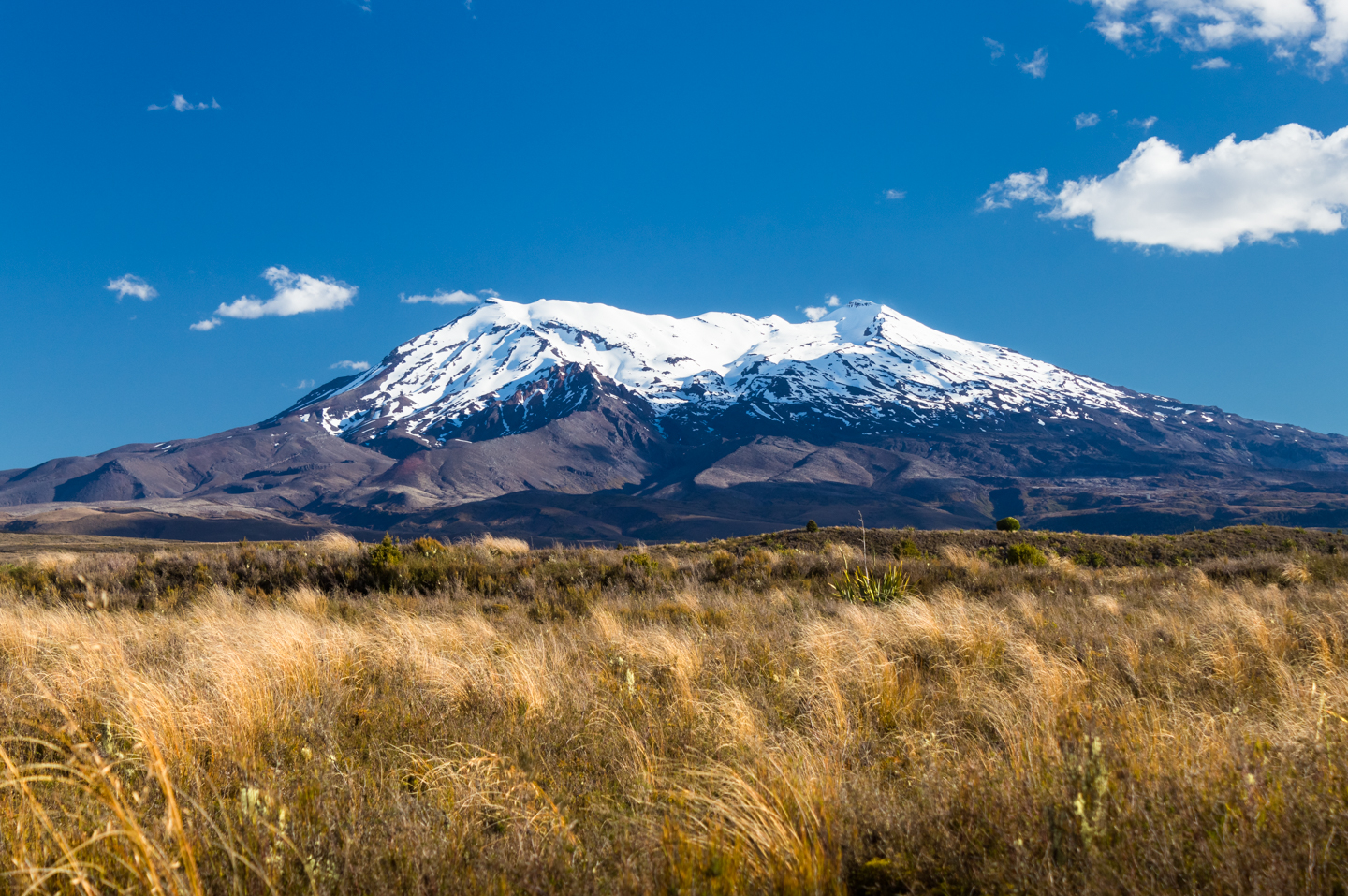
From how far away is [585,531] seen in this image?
191 meters

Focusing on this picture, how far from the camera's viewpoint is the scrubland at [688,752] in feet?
7.82

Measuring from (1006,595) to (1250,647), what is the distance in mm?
4194

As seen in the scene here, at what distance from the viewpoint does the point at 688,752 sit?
3.83 meters

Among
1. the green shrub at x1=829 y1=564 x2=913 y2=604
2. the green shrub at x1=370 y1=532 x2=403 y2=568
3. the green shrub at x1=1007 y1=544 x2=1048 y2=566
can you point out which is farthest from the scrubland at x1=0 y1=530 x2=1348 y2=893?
the green shrub at x1=1007 y1=544 x2=1048 y2=566

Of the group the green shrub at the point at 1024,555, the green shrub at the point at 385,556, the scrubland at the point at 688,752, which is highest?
the green shrub at the point at 385,556

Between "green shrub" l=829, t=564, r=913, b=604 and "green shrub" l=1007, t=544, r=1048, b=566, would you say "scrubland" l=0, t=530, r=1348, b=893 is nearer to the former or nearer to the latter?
"green shrub" l=829, t=564, r=913, b=604

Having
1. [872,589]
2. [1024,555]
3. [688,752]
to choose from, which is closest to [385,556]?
[872,589]

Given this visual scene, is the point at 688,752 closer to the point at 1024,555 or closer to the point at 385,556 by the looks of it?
the point at 385,556

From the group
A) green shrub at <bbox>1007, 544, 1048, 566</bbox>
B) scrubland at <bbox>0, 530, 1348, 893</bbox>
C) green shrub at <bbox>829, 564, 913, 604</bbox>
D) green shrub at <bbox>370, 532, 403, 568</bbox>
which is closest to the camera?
scrubland at <bbox>0, 530, 1348, 893</bbox>

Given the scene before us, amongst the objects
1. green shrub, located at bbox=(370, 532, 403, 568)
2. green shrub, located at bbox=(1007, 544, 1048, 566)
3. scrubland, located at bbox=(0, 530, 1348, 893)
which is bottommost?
green shrub, located at bbox=(1007, 544, 1048, 566)

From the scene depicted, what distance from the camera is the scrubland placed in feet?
7.82

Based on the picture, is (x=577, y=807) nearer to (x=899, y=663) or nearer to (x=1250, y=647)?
(x=899, y=663)

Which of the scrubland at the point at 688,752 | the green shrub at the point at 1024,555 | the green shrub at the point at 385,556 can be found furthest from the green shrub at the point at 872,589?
the green shrub at the point at 385,556

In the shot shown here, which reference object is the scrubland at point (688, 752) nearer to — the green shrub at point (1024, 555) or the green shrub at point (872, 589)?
the green shrub at point (872, 589)
